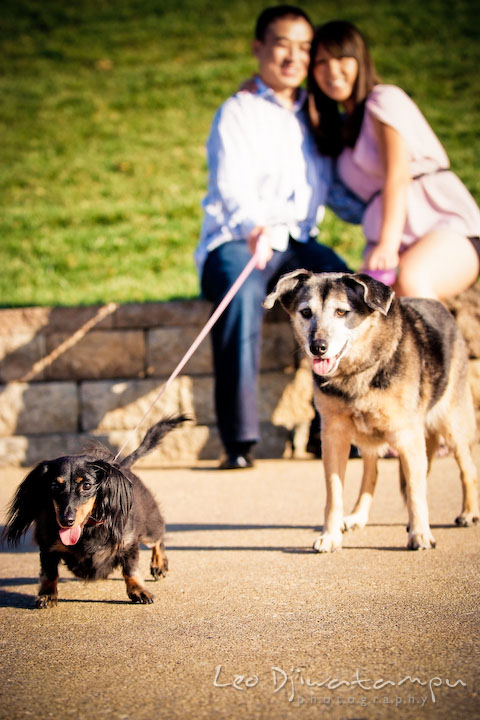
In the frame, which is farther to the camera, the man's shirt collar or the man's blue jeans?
the man's shirt collar

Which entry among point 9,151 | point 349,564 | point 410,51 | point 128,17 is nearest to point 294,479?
point 349,564

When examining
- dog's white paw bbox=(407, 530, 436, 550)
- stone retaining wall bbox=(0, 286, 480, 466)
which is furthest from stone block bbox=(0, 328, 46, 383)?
dog's white paw bbox=(407, 530, 436, 550)

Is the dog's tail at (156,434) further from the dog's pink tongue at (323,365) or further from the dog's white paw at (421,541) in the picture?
the dog's white paw at (421,541)

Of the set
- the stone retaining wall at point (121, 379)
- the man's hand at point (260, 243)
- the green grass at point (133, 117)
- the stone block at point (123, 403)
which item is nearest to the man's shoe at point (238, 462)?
the stone retaining wall at point (121, 379)

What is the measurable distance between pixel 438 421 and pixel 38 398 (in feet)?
10.4

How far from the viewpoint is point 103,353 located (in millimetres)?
5980

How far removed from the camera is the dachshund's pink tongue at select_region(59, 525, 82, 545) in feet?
9.23

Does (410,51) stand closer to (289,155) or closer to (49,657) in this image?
(289,155)

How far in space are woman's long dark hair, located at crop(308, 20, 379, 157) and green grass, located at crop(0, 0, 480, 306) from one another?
1.93 metres

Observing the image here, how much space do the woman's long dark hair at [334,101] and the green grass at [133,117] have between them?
1.93 meters

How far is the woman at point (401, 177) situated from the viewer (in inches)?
194

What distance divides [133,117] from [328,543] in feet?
36.5

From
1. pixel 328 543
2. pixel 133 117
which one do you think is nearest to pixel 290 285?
pixel 328 543

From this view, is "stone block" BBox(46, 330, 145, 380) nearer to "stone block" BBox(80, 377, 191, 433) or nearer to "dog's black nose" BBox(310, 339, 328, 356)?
"stone block" BBox(80, 377, 191, 433)
